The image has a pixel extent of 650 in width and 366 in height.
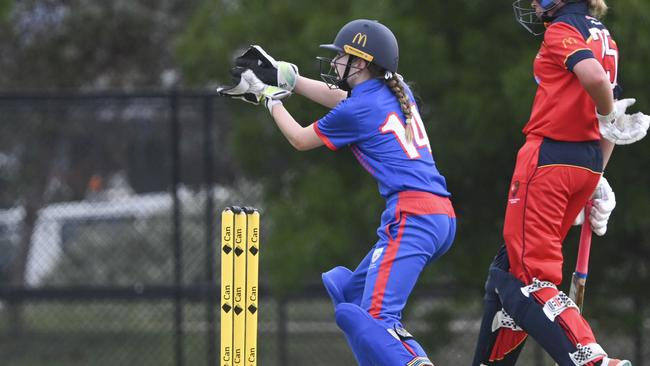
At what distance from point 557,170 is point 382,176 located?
0.80 metres

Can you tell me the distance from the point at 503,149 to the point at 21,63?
663cm

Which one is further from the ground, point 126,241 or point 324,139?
point 324,139

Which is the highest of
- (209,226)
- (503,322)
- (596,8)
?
(596,8)

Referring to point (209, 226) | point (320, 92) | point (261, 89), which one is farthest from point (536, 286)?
point (209, 226)

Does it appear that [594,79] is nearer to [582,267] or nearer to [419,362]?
[582,267]

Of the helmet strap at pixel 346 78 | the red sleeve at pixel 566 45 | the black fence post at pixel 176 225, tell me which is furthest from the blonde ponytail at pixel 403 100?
the black fence post at pixel 176 225

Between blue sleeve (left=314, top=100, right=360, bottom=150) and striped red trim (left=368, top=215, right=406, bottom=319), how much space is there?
440 millimetres

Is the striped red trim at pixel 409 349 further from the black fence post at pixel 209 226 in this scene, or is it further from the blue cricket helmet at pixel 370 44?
the black fence post at pixel 209 226

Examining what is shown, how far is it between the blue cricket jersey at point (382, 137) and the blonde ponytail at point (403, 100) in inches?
0.8

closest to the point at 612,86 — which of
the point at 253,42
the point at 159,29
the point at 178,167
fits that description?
the point at 253,42

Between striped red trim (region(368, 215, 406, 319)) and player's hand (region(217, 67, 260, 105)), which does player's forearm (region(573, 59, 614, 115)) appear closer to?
striped red trim (region(368, 215, 406, 319))

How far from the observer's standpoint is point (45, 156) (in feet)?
30.9

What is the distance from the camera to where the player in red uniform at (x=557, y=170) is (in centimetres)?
504

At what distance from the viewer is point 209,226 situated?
9.08 m
